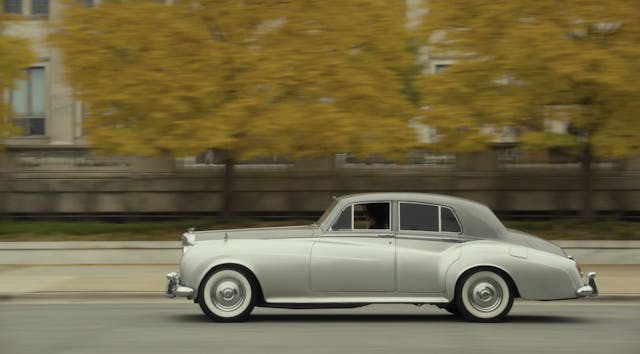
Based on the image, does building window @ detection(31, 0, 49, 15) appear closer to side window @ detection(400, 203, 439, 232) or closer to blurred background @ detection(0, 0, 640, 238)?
blurred background @ detection(0, 0, 640, 238)

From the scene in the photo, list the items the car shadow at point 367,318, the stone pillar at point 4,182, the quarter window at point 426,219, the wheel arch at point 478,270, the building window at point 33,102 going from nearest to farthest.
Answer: the wheel arch at point 478,270, the quarter window at point 426,219, the car shadow at point 367,318, the stone pillar at point 4,182, the building window at point 33,102

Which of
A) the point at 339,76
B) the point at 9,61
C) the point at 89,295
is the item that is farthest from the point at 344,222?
the point at 9,61

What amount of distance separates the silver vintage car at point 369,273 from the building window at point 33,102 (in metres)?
24.3

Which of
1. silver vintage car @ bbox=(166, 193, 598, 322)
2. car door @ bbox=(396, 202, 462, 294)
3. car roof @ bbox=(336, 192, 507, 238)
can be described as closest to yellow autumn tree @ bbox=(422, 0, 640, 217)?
car roof @ bbox=(336, 192, 507, 238)

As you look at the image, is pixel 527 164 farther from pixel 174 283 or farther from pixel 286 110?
pixel 174 283

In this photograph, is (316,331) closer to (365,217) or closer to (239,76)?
(365,217)

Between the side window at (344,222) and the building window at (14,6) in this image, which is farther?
the building window at (14,6)

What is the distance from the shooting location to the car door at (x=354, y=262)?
11859mm

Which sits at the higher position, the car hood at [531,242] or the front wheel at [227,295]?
the car hood at [531,242]

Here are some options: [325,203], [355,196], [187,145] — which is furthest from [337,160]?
[355,196]

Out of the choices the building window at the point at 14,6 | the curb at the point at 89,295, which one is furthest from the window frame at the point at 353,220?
the building window at the point at 14,6

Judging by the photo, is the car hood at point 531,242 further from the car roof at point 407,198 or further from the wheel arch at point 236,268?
the wheel arch at point 236,268

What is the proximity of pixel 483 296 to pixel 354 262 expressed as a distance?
1.51 meters

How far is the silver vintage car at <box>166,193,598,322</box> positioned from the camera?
11852 mm
